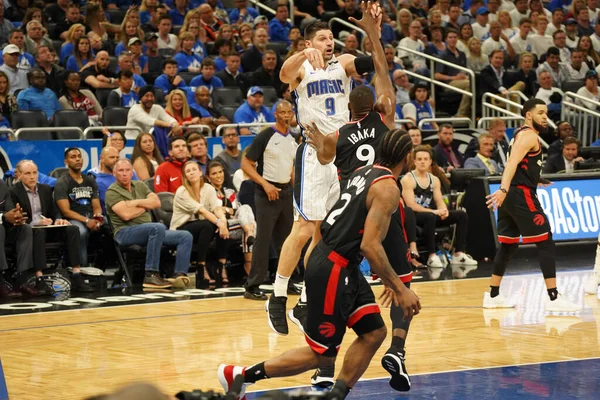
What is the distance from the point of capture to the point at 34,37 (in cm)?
1659

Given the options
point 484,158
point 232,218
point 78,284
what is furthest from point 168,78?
point 484,158

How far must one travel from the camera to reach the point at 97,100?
1588 cm

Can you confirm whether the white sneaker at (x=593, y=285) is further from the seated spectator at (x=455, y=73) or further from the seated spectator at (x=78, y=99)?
the seated spectator at (x=455, y=73)

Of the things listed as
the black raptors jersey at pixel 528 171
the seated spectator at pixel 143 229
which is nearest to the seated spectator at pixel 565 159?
the black raptors jersey at pixel 528 171

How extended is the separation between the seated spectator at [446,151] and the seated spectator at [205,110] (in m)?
3.26

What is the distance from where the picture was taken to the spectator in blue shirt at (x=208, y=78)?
1664cm

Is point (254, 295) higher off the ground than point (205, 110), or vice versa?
point (205, 110)

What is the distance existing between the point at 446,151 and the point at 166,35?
5217 millimetres

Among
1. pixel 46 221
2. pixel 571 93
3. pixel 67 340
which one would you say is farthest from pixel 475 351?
pixel 571 93

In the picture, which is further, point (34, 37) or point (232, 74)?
point (232, 74)

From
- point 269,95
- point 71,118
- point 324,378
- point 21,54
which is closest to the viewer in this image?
point 324,378

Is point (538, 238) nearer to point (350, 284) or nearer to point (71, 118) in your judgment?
point (350, 284)

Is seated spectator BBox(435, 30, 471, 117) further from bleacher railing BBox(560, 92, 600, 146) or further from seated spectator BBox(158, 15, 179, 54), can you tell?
seated spectator BBox(158, 15, 179, 54)

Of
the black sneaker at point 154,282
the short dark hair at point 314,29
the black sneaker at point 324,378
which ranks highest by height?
the short dark hair at point 314,29
